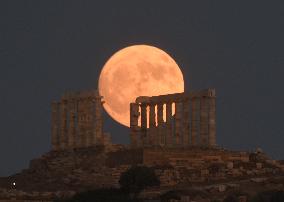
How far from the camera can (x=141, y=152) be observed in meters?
115

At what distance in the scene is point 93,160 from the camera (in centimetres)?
11838

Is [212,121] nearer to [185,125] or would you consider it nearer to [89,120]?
[185,125]

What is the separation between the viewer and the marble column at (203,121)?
121m

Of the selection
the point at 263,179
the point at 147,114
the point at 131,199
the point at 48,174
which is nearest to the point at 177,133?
the point at 147,114

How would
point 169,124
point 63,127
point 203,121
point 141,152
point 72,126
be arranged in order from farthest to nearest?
point 63,127, point 72,126, point 169,124, point 203,121, point 141,152

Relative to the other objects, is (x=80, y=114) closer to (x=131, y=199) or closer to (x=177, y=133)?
(x=177, y=133)

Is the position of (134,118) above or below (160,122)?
above

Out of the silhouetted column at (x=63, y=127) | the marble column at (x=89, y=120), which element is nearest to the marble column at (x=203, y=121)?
the marble column at (x=89, y=120)

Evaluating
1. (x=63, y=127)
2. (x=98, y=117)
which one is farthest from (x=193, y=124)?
(x=63, y=127)

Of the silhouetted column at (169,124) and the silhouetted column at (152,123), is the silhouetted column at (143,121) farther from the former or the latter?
the silhouetted column at (169,124)

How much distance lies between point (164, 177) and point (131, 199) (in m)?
12.7

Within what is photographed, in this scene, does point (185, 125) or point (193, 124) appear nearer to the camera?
point (193, 124)

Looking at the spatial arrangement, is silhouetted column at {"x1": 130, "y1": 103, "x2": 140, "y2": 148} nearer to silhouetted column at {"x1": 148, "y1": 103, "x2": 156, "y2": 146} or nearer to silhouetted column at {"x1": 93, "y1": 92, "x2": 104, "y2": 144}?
silhouetted column at {"x1": 148, "y1": 103, "x2": 156, "y2": 146}

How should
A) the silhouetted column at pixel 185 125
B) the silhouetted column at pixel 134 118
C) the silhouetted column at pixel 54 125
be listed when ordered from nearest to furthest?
the silhouetted column at pixel 185 125 < the silhouetted column at pixel 134 118 < the silhouetted column at pixel 54 125
